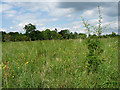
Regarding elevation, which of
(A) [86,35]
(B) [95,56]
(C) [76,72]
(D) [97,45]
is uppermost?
(A) [86,35]

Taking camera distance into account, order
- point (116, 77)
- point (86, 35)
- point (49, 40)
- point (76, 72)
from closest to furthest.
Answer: point (116, 77) → point (76, 72) → point (86, 35) → point (49, 40)

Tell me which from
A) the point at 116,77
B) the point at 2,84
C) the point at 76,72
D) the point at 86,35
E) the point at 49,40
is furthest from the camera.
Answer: the point at 49,40

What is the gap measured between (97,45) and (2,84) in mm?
2876

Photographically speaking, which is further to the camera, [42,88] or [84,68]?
[84,68]

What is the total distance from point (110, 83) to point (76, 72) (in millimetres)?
956

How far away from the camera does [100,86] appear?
9.72ft

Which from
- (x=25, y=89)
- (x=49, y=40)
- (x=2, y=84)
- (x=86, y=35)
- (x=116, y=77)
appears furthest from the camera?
(x=49, y=40)

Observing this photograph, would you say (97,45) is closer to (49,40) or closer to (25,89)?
(25,89)

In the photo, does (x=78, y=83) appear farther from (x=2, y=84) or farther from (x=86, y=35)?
(x=2, y=84)

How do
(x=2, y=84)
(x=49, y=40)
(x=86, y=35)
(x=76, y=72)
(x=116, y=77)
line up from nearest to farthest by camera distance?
(x=2, y=84) → (x=116, y=77) → (x=76, y=72) → (x=86, y=35) → (x=49, y=40)

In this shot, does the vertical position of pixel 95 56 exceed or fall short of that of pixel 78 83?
it exceeds it

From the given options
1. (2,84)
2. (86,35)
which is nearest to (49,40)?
(86,35)

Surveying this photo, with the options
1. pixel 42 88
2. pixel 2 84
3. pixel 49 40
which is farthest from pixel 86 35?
pixel 49 40

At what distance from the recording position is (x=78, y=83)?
2963 millimetres
